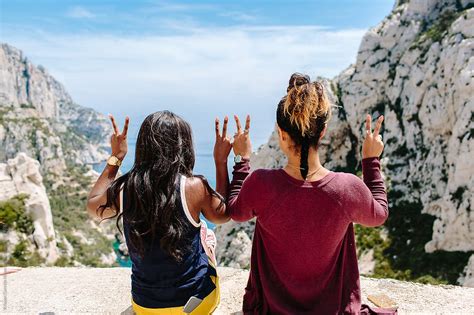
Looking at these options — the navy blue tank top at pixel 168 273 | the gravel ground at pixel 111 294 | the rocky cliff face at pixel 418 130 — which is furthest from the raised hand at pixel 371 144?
the rocky cliff face at pixel 418 130

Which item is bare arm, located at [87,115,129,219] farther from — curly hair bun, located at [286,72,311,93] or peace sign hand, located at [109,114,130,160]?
curly hair bun, located at [286,72,311,93]

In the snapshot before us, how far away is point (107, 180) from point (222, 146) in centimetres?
99

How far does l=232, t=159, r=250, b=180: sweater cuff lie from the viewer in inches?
134

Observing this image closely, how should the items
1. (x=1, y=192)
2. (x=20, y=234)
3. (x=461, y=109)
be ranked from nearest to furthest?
(x=20, y=234)
(x=461, y=109)
(x=1, y=192)

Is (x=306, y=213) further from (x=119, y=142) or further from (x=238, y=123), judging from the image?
(x=119, y=142)

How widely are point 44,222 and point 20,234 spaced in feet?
16.1

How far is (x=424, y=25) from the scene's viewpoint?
96.5 ft

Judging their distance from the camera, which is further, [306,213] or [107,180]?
[107,180]

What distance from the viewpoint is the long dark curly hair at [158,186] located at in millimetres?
3121

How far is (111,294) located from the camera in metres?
6.24

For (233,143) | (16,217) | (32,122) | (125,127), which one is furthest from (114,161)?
(32,122)

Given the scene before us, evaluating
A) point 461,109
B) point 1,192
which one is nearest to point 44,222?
point 1,192

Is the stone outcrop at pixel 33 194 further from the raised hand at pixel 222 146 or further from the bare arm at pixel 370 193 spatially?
the bare arm at pixel 370 193

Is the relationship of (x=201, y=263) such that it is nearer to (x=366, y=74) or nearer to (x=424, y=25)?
(x=366, y=74)
